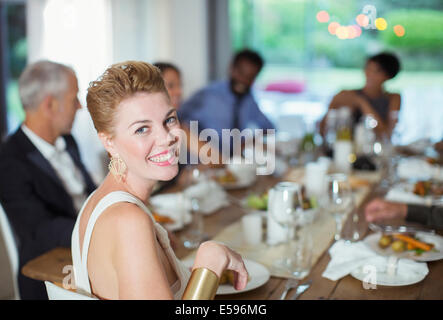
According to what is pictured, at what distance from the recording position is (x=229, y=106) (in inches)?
168

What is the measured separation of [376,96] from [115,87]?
3.51 meters

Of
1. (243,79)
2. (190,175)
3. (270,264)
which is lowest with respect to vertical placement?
(270,264)

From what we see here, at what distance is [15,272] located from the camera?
216cm

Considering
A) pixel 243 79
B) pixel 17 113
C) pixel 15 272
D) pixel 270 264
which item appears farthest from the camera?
pixel 17 113

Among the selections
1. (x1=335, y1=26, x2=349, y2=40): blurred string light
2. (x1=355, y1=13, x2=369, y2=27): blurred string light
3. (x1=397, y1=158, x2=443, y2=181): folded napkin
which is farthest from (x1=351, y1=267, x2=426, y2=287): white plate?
(x1=335, y1=26, x2=349, y2=40): blurred string light

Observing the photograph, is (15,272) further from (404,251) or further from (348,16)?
(348,16)

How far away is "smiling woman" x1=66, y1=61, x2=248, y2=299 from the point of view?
1.00 m

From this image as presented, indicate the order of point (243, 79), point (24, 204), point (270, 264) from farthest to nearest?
point (243, 79)
point (24, 204)
point (270, 264)

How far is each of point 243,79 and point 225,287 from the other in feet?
9.63

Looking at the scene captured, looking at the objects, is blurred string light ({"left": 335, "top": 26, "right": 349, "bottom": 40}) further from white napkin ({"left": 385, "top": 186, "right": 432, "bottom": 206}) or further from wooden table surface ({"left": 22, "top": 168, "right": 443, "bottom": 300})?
wooden table surface ({"left": 22, "top": 168, "right": 443, "bottom": 300})

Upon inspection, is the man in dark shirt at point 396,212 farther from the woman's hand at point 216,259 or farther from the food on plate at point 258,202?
the woman's hand at point 216,259

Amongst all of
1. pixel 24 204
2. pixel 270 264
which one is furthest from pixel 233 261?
pixel 24 204

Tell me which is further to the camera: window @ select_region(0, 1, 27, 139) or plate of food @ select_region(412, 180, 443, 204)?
window @ select_region(0, 1, 27, 139)

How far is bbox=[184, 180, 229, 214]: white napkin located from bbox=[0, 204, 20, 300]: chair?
688 mm
